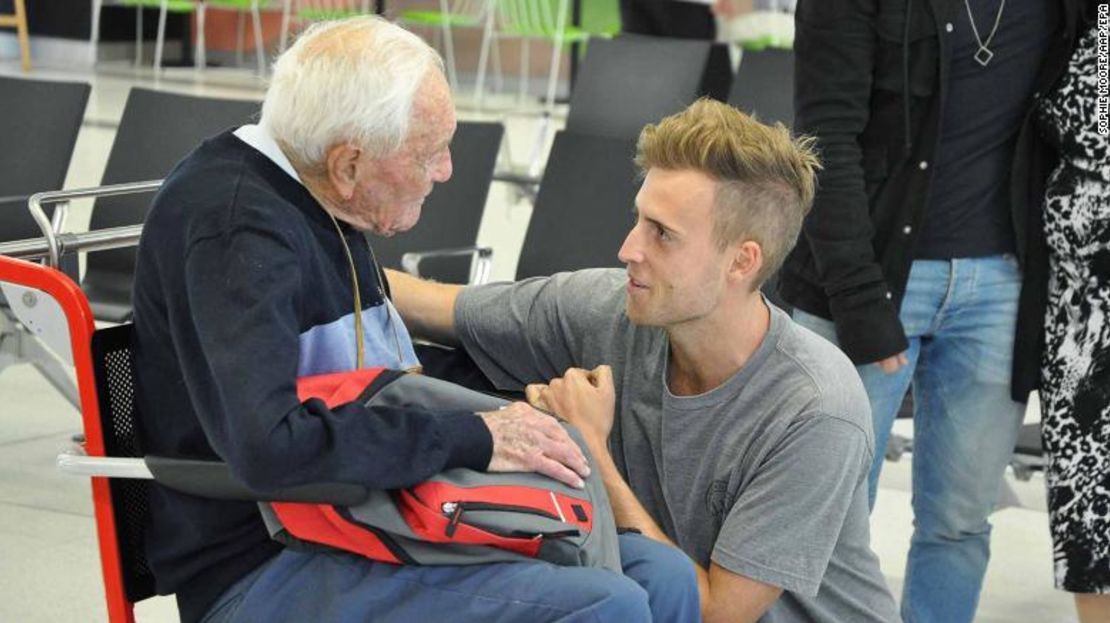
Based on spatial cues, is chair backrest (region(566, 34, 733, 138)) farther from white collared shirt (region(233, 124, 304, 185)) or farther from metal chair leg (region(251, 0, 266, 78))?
metal chair leg (region(251, 0, 266, 78))

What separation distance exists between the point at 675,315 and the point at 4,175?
8.98ft

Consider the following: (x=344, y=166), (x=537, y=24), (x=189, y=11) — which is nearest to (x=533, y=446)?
(x=344, y=166)

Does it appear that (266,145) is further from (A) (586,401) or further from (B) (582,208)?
(B) (582,208)

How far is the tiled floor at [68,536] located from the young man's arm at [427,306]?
117cm

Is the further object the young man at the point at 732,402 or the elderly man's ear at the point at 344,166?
the young man at the point at 732,402

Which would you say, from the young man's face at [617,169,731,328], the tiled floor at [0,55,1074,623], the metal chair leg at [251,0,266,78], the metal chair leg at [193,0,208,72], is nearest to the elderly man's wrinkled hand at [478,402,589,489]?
the young man's face at [617,169,731,328]

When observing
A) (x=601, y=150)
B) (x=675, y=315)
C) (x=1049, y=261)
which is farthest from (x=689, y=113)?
(x=601, y=150)

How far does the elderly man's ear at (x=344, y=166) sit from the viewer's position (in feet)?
5.82

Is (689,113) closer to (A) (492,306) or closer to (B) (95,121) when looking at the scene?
(A) (492,306)

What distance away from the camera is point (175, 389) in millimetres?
1809

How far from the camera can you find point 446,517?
1.66 meters

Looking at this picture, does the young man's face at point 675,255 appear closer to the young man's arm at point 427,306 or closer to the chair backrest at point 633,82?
the young man's arm at point 427,306

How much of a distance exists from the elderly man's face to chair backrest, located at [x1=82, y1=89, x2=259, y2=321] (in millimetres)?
2276

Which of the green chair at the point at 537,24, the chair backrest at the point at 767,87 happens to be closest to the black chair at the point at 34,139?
the chair backrest at the point at 767,87
